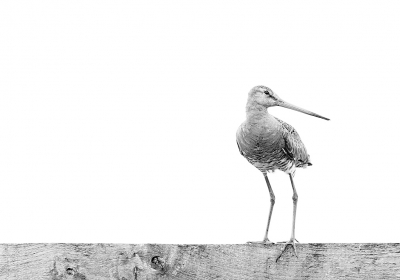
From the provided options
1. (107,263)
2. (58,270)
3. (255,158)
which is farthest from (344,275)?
(255,158)

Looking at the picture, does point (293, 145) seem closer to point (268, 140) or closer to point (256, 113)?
point (268, 140)

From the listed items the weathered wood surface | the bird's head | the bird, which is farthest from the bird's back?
the weathered wood surface

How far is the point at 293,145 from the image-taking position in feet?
17.3

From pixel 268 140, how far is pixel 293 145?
0.29m

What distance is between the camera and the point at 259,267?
10.1 ft

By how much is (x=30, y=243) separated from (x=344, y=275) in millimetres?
1440

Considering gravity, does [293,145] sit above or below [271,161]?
above

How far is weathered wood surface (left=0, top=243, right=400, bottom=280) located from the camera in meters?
2.89

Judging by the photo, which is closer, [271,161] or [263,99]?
[263,99]

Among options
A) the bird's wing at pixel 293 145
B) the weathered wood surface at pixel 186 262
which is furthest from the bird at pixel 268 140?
the weathered wood surface at pixel 186 262

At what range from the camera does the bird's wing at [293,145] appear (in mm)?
5234

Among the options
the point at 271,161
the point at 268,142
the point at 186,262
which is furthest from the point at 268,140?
the point at 186,262

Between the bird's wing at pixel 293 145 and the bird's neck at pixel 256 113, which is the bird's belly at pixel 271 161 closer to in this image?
the bird's wing at pixel 293 145

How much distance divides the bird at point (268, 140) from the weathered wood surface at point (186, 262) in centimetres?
163
